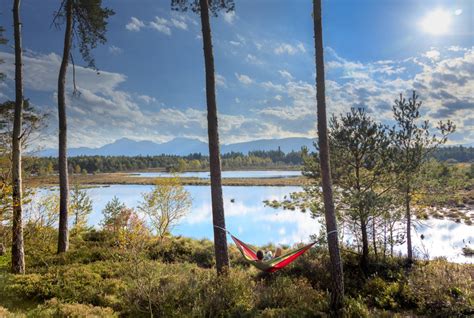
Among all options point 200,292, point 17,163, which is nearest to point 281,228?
point 200,292

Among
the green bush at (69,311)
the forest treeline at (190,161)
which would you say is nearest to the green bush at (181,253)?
the green bush at (69,311)

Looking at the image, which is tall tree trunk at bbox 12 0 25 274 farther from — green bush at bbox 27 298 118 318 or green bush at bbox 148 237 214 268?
green bush at bbox 148 237 214 268

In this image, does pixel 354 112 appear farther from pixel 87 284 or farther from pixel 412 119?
pixel 87 284

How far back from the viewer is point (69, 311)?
5.51 meters

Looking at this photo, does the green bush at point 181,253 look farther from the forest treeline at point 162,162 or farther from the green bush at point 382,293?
the forest treeline at point 162,162

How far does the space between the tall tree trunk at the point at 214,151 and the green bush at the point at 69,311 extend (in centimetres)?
254

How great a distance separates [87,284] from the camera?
727cm

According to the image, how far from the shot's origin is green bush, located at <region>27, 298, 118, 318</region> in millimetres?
5430

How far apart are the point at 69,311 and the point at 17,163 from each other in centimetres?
439

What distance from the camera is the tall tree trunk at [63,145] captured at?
9734 mm

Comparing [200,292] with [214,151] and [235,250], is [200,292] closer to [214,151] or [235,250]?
[214,151]

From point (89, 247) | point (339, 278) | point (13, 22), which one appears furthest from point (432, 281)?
point (13, 22)

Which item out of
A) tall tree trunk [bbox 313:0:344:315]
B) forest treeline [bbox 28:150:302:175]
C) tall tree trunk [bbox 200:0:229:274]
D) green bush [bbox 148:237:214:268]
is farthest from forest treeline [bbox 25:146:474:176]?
tall tree trunk [bbox 313:0:344:315]

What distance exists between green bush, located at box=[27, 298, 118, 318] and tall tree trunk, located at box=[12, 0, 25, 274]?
8.95 feet
